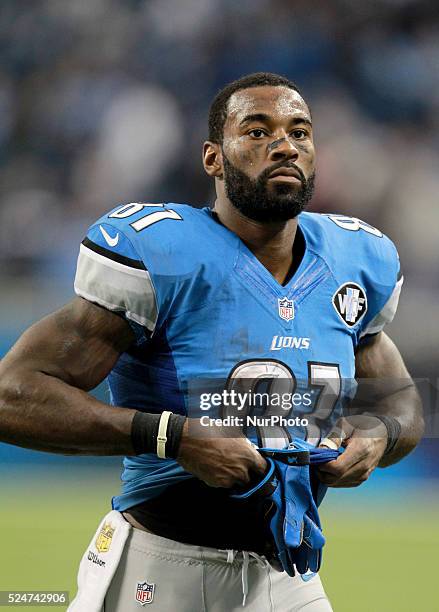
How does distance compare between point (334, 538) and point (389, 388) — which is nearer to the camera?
point (389, 388)

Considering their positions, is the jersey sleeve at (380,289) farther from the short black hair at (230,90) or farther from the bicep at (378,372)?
the short black hair at (230,90)

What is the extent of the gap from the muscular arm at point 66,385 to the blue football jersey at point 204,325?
0.18 feet

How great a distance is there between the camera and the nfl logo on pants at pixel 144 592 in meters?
2.15

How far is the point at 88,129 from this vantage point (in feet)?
22.7

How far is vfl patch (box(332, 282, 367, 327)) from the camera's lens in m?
2.38

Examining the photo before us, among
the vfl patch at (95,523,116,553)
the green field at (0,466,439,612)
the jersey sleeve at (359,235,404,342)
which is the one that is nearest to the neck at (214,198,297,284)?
the jersey sleeve at (359,235,404,342)

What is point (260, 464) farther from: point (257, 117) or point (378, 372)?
point (257, 117)

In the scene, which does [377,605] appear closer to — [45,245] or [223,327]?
[223,327]

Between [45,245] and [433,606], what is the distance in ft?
11.6

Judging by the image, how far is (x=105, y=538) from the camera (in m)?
2.25

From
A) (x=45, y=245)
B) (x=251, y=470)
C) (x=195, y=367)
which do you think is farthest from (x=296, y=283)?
(x=45, y=245)

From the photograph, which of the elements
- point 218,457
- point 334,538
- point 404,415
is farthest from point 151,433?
point 334,538

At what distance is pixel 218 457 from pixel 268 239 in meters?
0.65

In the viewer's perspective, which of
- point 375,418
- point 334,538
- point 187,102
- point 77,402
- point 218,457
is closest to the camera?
A: point 218,457
